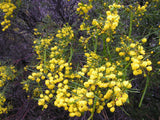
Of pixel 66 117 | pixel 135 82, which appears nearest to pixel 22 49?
pixel 66 117

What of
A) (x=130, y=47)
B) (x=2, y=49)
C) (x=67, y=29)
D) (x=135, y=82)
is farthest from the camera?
(x=2, y=49)

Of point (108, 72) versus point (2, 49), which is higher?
point (2, 49)

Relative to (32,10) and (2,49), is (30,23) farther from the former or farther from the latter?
(2,49)

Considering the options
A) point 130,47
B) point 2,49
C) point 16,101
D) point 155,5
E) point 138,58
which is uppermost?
point 155,5

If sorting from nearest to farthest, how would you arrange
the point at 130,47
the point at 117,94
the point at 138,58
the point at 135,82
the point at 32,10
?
the point at 117,94, the point at 138,58, the point at 130,47, the point at 135,82, the point at 32,10

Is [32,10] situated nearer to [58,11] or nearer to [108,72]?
[58,11]

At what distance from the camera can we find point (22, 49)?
3.68 meters

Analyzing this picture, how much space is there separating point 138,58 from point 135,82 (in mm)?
1405

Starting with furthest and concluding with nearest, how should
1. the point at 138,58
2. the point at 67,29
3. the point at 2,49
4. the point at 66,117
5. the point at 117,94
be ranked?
the point at 2,49
the point at 66,117
the point at 67,29
the point at 138,58
the point at 117,94

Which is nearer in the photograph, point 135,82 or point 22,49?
point 135,82

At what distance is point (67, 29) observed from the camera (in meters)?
1.85

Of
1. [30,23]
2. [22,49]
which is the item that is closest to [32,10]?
[30,23]

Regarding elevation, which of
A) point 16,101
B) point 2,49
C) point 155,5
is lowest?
point 16,101

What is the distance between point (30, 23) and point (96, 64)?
2.36m
